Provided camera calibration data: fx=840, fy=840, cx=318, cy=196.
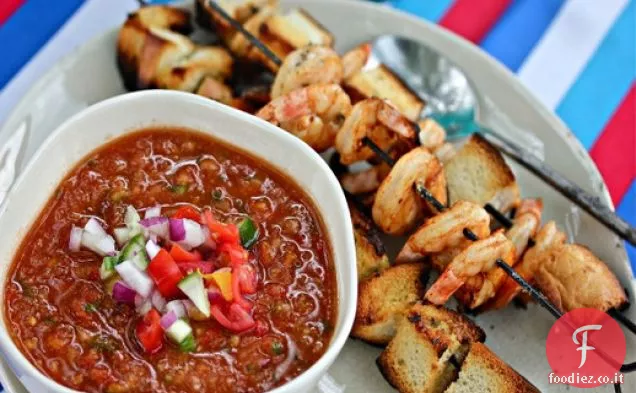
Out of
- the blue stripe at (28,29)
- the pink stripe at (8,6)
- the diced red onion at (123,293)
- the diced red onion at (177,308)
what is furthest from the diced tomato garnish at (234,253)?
the pink stripe at (8,6)

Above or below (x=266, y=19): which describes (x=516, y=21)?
above

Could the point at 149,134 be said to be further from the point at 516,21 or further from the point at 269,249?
the point at 516,21

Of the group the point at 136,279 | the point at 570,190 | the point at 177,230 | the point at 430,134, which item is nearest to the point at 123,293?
the point at 136,279

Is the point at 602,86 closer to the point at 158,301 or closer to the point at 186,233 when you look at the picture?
the point at 186,233

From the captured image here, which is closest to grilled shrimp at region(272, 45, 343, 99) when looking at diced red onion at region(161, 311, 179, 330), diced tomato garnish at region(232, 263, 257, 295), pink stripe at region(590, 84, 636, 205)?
diced tomato garnish at region(232, 263, 257, 295)

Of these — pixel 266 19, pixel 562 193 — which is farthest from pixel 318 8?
pixel 562 193

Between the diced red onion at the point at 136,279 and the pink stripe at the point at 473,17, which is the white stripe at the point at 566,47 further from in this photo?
the diced red onion at the point at 136,279
